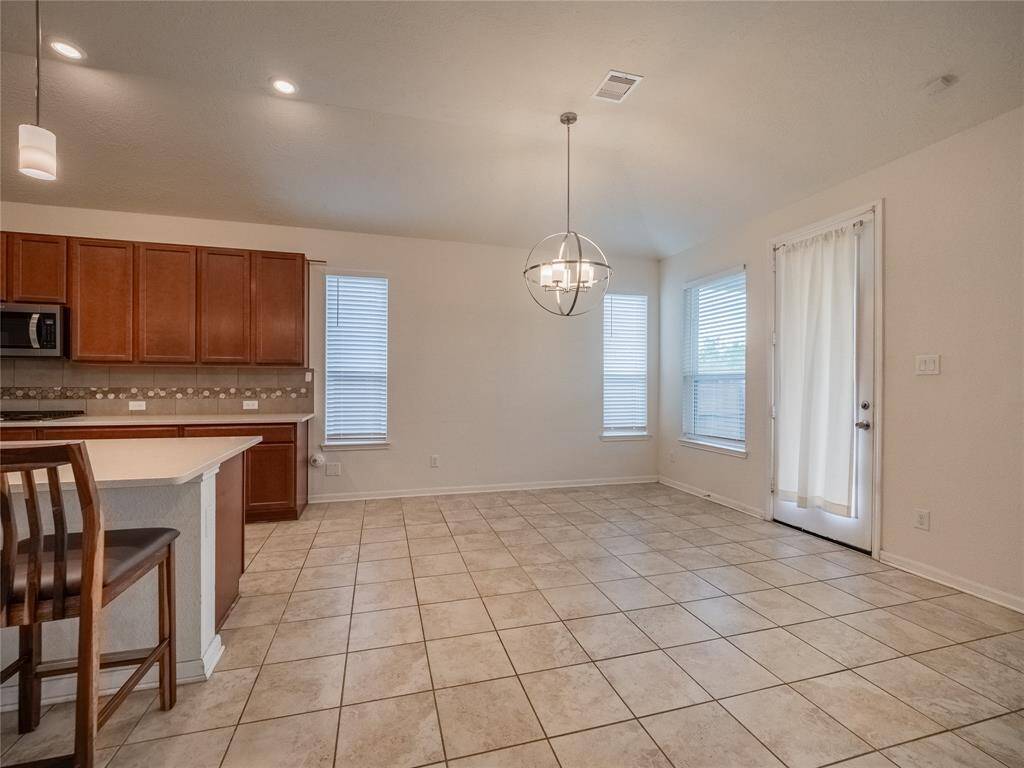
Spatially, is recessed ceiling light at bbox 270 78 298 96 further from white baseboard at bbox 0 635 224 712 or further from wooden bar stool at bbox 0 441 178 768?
white baseboard at bbox 0 635 224 712

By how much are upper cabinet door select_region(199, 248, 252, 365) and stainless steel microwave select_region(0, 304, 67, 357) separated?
1.01 m

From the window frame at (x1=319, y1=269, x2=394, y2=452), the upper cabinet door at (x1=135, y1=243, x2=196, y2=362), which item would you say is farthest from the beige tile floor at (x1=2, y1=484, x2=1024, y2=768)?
the upper cabinet door at (x1=135, y1=243, x2=196, y2=362)

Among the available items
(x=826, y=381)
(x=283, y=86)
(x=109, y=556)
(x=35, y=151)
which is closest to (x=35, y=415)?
(x=35, y=151)

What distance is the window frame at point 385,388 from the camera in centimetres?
462

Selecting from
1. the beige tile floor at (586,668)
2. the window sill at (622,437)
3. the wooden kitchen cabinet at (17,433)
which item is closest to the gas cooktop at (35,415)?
the wooden kitchen cabinet at (17,433)

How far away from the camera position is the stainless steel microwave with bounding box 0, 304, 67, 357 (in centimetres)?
362

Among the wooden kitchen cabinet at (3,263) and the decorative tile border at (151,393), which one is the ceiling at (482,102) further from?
the decorative tile border at (151,393)

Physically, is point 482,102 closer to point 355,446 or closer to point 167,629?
point 167,629

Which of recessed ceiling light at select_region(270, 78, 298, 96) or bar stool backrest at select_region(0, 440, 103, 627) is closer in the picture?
bar stool backrest at select_region(0, 440, 103, 627)

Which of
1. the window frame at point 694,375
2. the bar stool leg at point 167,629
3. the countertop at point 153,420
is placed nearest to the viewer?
the bar stool leg at point 167,629

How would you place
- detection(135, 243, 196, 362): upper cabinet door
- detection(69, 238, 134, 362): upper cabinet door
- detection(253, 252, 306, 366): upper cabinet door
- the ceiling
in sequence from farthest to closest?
detection(253, 252, 306, 366): upper cabinet door, detection(135, 243, 196, 362): upper cabinet door, detection(69, 238, 134, 362): upper cabinet door, the ceiling

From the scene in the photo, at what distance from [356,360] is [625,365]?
313 cm

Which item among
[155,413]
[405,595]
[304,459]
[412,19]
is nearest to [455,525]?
[405,595]

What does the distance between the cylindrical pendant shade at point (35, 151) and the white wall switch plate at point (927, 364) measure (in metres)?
4.64
